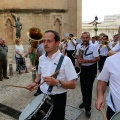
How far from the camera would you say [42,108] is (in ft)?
7.64

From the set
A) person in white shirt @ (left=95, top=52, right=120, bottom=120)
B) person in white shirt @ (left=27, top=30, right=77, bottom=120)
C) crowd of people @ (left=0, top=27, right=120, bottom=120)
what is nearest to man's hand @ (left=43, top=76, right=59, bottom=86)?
crowd of people @ (left=0, top=27, right=120, bottom=120)

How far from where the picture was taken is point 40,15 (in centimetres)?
1925

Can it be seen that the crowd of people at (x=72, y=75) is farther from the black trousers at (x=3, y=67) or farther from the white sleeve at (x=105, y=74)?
the black trousers at (x=3, y=67)

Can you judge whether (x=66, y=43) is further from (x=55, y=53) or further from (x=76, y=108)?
(x=55, y=53)

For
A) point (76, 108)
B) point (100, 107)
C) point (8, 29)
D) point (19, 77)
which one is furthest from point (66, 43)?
point (8, 29)

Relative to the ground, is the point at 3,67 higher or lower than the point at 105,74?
lower

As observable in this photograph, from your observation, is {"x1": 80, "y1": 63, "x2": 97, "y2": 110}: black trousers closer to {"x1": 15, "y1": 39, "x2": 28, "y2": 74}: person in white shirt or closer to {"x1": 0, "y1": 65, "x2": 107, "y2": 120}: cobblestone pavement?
{"x1": 0, "y1": 65, "x2": 107, "y2": 120}: cobblestone pavement

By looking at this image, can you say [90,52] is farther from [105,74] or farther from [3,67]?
[3,67]

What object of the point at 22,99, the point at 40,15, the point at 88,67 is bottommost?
the point at 22,99

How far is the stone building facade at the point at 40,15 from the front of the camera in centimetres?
1914

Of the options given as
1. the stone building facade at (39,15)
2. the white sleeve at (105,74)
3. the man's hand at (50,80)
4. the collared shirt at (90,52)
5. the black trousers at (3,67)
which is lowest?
the black trousers at (3,67)

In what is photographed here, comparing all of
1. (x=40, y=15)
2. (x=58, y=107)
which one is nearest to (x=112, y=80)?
(x=58, y=107)

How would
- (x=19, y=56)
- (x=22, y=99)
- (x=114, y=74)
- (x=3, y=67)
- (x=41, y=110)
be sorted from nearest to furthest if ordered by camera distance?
(x=114, y=74), (x=41, y=110), (x=22, y=99), (x=3, y=67), (x=19, y=56)

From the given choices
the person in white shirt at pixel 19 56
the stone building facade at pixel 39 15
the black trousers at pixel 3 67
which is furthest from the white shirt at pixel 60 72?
the stone building facade at pixel 39 15
